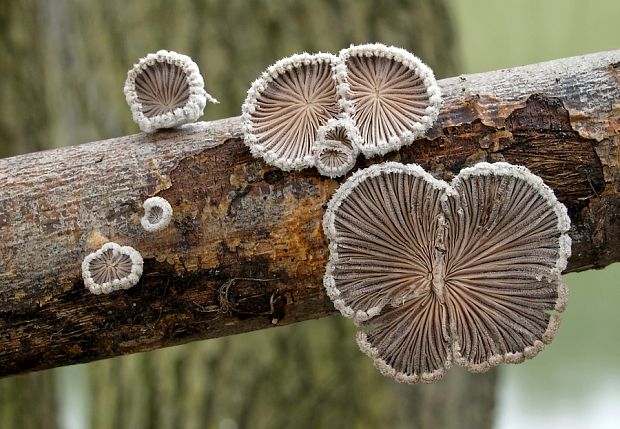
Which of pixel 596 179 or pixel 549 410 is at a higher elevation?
pixel 596 179

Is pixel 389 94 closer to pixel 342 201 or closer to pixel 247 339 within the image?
pixel 342 201

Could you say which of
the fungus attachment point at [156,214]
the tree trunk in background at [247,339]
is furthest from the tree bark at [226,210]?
the tree trunk in background at [247,339]

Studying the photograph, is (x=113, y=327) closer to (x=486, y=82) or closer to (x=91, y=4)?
(x=486, y=82)

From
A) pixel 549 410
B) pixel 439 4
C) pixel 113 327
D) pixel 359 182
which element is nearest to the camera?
pixel 359 182

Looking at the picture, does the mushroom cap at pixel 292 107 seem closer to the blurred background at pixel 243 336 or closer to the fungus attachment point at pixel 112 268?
the fungus attachment point at pixel 112 268

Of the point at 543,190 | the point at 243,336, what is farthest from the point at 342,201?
the point at 243,336

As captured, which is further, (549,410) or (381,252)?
(549,410)

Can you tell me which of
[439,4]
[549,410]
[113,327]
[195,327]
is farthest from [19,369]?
[549,410]
